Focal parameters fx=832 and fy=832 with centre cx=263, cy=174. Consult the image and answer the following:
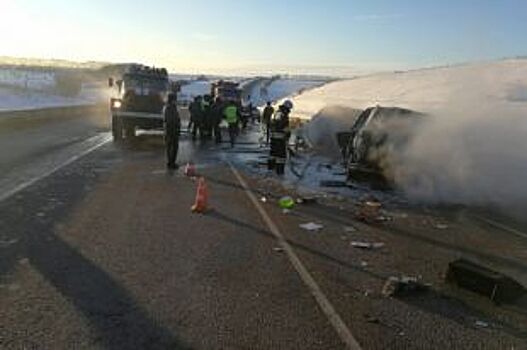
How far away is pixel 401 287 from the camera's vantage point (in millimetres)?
7918

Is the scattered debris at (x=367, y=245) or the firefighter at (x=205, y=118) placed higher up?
the scattered debris at (x=367, y=245)

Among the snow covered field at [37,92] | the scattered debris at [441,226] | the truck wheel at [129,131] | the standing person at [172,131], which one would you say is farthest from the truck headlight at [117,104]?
the snow covered field at [37,92]

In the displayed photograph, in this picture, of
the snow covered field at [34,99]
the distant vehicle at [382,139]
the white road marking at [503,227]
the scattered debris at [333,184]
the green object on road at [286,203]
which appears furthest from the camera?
the snow covered field at [34,99]

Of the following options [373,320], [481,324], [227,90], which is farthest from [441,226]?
[227,90]

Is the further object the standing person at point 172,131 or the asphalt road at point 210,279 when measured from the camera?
the standing person at point 172,131

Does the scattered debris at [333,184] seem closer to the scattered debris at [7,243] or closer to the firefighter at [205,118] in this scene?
the scattered debris at [7,243]

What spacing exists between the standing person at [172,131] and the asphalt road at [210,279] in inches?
221

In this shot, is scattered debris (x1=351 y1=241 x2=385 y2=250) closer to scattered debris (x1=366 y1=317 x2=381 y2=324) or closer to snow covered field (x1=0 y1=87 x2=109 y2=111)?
scattered debris (x1=366 y1=317 x2=381 y2=324)

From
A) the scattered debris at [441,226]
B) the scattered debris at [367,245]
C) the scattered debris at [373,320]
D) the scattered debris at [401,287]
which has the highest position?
the scattered debris at [373,320]

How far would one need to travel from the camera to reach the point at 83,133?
→ 1457 inches

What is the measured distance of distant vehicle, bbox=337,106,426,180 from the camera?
17578 millimetres

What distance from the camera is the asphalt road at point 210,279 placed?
6.34m

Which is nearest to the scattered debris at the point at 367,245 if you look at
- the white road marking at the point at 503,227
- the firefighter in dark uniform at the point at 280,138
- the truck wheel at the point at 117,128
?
the white road marking at the point at 503,227

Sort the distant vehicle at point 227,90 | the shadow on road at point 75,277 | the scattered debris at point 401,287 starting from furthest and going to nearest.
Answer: the distant vehicle at point 227,90 → the scattered debris at point 401,287 → the shadow on road at point 75,277
